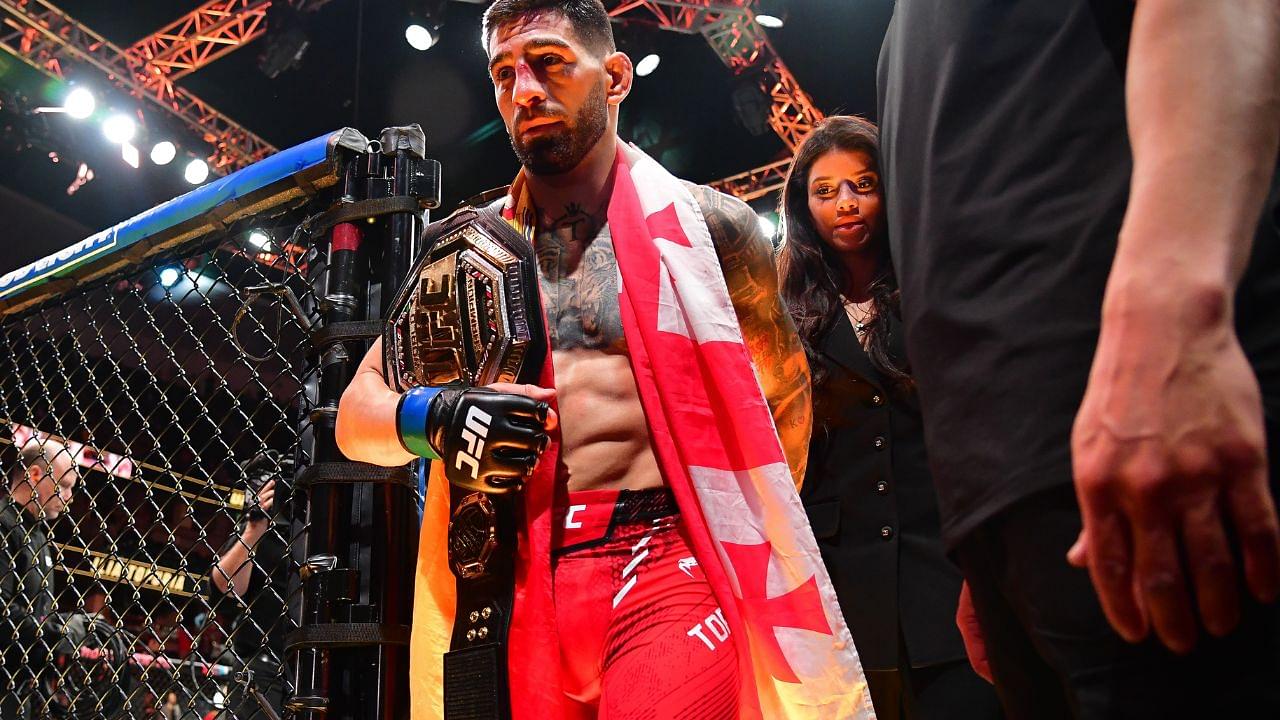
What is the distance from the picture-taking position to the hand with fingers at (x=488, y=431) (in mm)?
1403

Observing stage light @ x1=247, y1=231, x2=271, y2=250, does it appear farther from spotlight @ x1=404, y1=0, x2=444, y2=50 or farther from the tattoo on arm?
spotlight @ x1=404, y1=0, x2=444, y2=50

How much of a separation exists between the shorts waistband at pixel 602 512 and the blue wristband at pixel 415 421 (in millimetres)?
225

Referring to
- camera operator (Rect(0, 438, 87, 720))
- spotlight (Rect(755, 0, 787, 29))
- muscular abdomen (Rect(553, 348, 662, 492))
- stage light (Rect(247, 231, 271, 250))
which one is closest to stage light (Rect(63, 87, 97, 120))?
spotlight (Rect(755, 0, 787, 29))

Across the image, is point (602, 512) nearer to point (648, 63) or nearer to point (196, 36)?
point (648, 63)

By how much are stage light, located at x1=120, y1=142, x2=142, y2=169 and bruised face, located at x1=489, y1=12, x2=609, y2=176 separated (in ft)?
24.2

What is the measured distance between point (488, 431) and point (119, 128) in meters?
7.83

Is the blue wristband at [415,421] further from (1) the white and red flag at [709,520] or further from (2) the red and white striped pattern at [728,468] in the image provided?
(2) the red and white striped pattern at [728,468]

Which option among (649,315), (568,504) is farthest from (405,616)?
(649,315)

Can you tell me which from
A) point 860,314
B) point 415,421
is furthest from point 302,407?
point 860,314

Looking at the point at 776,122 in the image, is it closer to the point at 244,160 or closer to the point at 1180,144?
the point at 244,160

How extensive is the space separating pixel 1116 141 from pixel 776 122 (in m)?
8.43

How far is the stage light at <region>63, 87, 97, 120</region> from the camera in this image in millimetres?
7551

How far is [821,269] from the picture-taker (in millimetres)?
2203

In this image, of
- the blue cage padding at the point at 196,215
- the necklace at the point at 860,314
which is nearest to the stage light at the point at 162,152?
the blue cage padding at the point at 196,215
